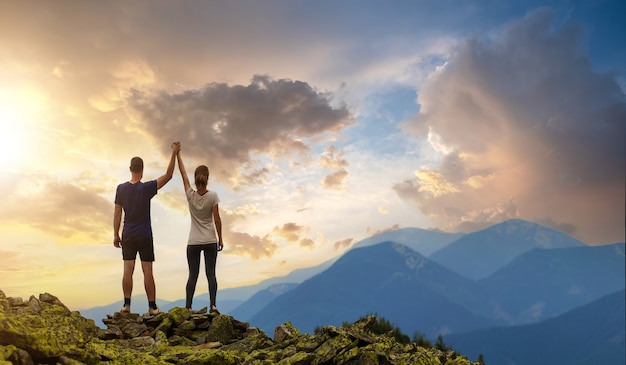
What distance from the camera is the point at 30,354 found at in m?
10.1

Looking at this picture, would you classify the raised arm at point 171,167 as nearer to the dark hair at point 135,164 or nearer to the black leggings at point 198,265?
the dark hair at point 135,164

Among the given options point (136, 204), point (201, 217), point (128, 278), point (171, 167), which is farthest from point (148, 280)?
point (171, 167)

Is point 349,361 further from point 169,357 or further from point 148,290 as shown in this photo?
point 148,290

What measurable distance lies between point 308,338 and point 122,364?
15.8 ft

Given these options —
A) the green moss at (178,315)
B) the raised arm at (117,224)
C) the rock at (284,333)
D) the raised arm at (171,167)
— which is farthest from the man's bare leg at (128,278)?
the rock at (284,333)

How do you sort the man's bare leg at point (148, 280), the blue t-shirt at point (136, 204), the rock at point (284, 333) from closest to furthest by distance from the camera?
the rock at point (284, 333), the blue t-shirt at point (136, 204), the man's bare leg at point (148, 280)

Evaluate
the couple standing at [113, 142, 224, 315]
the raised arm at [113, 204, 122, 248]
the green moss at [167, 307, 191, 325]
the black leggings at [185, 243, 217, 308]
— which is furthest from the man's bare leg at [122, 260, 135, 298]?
the black leggings at [185, 243, 217, 308]

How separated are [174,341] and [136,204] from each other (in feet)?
14.9

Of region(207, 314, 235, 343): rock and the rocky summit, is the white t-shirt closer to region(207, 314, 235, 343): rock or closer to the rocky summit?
the rocky summit

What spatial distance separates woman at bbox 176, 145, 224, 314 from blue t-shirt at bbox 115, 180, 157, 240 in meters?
1.26

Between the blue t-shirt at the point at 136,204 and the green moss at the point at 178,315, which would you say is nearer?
the green moss at the point at 178,315

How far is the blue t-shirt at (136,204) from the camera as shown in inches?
632

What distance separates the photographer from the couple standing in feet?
52.9

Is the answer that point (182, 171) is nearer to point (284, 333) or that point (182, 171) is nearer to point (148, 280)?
point (148, 280)
